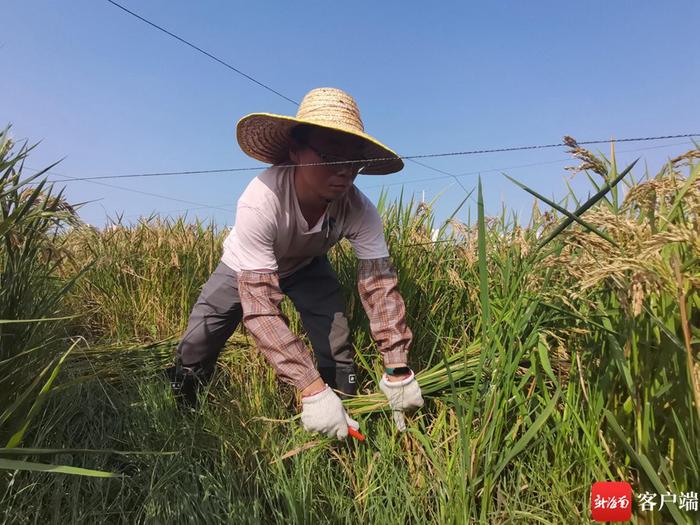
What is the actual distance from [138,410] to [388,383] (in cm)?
99

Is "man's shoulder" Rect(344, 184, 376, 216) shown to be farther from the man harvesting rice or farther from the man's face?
the man's face

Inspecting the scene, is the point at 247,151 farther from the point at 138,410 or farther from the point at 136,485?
the point at 136,485

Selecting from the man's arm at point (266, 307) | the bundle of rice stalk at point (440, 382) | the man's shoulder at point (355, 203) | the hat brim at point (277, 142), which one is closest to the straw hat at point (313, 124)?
the hat brim at point (277, 142)

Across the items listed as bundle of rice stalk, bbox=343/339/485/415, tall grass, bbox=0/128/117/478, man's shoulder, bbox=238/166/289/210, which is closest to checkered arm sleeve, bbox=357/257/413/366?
bundle of rice stalk, bbox=343/339/485/415

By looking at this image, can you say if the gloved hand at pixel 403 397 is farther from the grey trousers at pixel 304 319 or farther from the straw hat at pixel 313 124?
the straw hat at pixel 313 124

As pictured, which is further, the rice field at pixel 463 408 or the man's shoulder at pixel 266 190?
the man's shoulder at pixel 266 190

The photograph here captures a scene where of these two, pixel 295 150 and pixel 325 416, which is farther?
pixel 295 150

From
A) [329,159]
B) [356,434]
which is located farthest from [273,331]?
[329,159]

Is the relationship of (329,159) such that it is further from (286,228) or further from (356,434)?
(356,434)

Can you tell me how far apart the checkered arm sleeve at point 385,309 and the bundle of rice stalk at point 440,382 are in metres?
0.13

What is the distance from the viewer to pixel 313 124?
1.70 m

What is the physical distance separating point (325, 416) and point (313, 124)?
43.3 inches

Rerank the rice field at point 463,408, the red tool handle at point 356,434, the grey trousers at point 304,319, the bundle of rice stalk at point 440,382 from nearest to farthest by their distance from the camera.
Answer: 1. the rice field at point 463,408
2. the red tool handle at point 356,434
3. the bundle of rice stalk at point 440,382
4. the grey trousers at point 304,319

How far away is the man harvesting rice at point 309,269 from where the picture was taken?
1.63m
